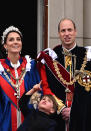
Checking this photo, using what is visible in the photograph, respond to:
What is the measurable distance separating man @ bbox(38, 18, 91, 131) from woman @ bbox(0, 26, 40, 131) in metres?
0.17

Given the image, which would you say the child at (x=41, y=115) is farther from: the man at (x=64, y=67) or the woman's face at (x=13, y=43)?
the woman's face at (x=13, y=43)

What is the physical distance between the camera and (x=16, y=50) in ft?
13.1

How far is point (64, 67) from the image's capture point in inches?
161

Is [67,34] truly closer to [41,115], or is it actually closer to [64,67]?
[64,67]

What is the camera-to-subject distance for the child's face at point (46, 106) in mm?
3566

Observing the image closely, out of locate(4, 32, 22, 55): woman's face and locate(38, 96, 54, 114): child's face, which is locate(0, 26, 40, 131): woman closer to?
Answer: locate(4, 32, 22, 55): woman's face

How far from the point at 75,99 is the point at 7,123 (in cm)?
88

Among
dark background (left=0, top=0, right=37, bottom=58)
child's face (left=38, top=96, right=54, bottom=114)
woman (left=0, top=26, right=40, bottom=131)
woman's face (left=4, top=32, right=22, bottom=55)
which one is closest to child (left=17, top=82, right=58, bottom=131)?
child's face (left=38, top=96, right=54, bottom=114)

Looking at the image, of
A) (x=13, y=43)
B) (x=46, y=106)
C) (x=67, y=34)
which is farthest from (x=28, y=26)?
(x=46, y=106)

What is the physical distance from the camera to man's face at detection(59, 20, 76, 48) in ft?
13.0

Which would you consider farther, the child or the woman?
the woman

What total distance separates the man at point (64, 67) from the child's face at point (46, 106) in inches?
14.4

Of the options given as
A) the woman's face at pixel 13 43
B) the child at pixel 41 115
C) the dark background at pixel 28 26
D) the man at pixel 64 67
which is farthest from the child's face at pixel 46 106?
the dark background at pixel 28 26

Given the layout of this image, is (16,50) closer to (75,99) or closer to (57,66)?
(57,66)
